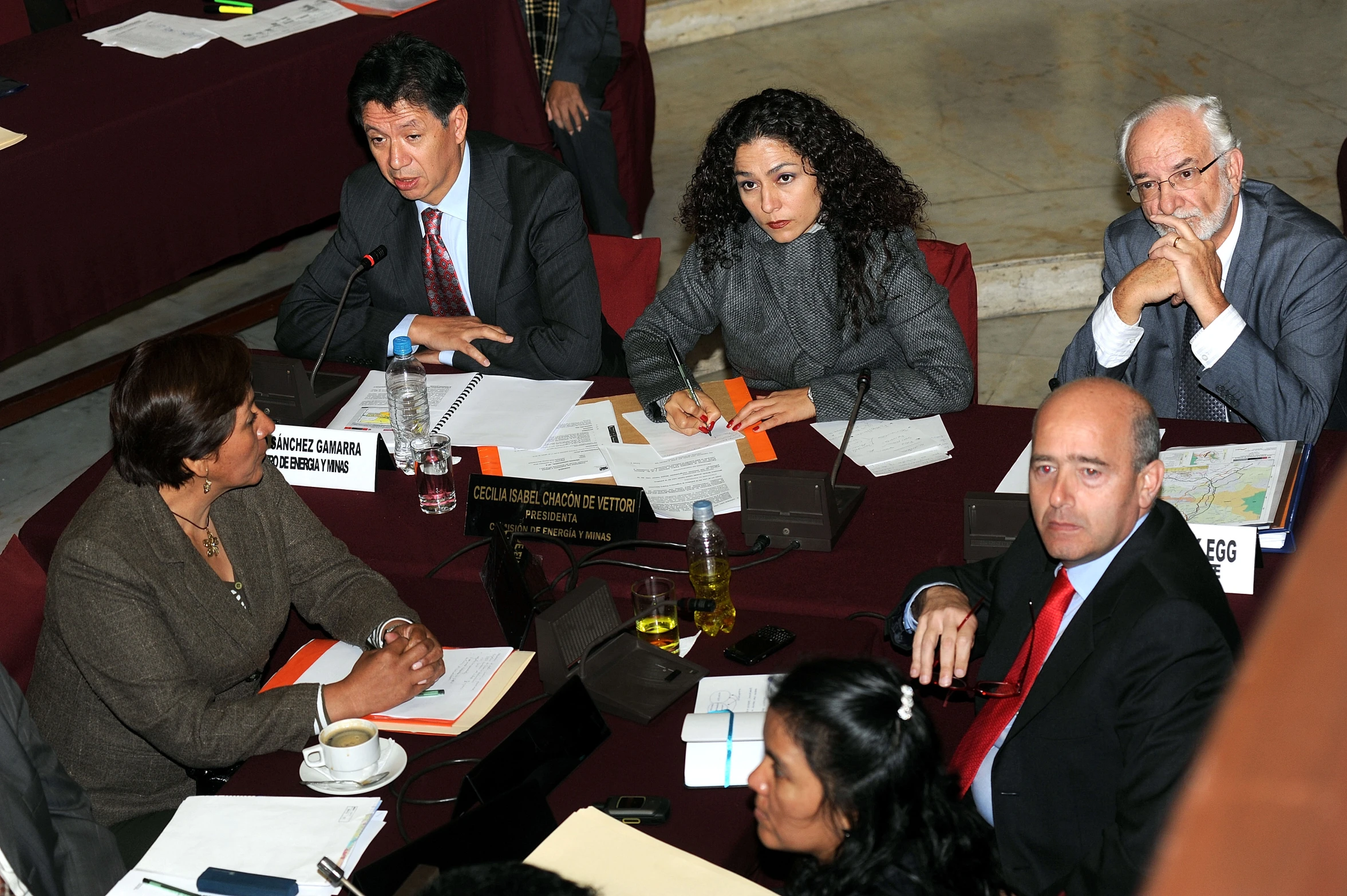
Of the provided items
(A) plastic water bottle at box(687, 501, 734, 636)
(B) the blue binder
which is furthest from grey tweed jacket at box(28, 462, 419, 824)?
(B) the blue binder

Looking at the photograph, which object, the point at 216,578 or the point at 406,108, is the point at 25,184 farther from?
the point at 216,578

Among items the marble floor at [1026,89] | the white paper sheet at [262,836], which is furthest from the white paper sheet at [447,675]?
the marble floor at [1026,89]

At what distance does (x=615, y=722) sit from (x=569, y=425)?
1014 mm

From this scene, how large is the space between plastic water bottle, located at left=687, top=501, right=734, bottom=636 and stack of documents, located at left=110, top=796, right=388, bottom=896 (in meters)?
0.61

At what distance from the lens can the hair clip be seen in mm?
1508

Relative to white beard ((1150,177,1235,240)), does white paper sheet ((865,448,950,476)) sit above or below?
below

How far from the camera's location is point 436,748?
1.92 m

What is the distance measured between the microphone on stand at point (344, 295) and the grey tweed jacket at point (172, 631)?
0.62 meters

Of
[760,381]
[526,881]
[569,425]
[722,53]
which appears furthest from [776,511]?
[722,53]

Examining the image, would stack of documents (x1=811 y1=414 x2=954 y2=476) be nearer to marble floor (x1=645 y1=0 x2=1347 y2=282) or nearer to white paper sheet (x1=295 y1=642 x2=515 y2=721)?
white paper sheet (x1=295 y1=642 x2=515 y2=721)

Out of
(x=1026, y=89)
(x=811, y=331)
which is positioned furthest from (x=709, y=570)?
(x=1026, y=89)

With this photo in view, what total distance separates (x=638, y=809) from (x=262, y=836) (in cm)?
52

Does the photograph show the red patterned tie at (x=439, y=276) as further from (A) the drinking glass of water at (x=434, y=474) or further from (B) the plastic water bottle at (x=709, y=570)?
(B) the plastic water bottle at (x=709, y=570)

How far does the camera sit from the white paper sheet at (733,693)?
1888 mm
